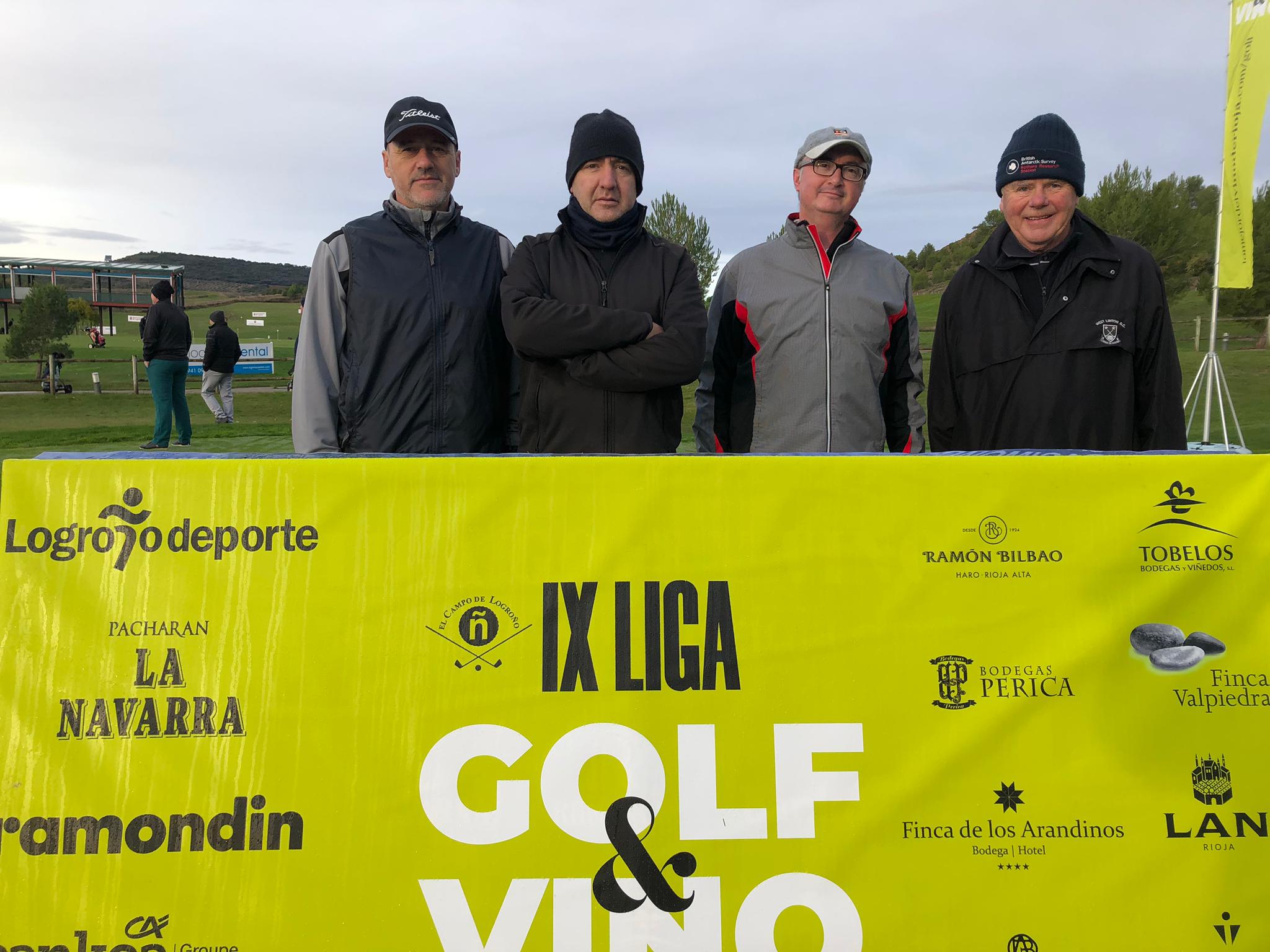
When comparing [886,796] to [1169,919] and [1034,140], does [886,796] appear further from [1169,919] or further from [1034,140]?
[1034,140]

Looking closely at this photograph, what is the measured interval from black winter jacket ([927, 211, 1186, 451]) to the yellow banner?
103cm

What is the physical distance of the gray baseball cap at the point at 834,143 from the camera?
3.39m

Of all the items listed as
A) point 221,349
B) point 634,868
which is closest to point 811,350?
point 634,868

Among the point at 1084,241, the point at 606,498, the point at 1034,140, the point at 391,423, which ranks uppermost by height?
the point at 1034,140

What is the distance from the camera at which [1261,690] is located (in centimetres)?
218

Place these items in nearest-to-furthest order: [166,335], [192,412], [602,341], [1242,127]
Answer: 1. [602,341]
2. [1242,127]
3. [166,335]
4. [192,412]

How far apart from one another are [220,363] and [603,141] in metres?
14.8

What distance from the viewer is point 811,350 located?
337 centimetres

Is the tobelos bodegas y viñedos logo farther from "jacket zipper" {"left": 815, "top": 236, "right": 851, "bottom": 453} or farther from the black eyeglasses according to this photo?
the black eyeglasses

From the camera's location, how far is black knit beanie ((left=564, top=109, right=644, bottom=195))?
3189 mm

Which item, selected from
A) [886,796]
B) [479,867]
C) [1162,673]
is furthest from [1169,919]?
[479,867]

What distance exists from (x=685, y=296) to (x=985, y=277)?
114 cm

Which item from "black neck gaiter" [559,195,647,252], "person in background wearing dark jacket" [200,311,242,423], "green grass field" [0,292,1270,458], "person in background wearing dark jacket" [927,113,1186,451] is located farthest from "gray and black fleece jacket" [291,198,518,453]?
"person in background wearing dark jacket" [200,311,242,423]

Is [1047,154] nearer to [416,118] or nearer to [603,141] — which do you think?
[603,141]
